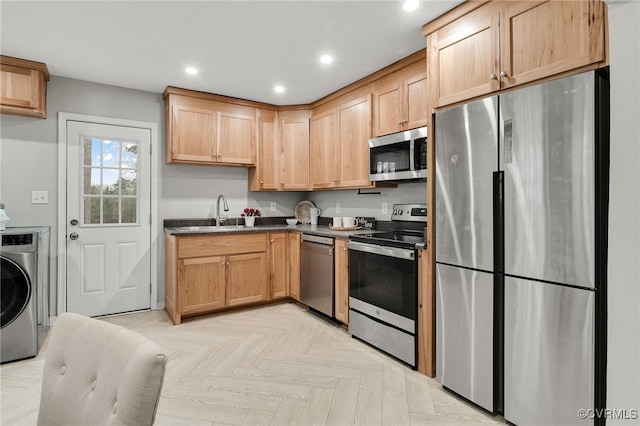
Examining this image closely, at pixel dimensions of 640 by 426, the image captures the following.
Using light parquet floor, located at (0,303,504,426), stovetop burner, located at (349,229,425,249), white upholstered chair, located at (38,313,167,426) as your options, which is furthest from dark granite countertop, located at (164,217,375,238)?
white upholstered chair, located at (38,313,167,426)

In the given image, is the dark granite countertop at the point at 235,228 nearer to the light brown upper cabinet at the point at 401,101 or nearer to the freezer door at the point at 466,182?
the light brown upper cabinet at the point at 401,101

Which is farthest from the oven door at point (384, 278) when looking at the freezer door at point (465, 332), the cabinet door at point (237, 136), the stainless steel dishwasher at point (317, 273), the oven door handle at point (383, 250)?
the cabinet door at point (237, 136)

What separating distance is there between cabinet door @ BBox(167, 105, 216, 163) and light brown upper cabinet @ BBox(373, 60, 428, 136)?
1833 mm

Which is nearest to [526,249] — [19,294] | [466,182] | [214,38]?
[466,182]

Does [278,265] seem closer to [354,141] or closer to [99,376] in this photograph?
[354,141]

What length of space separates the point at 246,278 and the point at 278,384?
1.61 meters

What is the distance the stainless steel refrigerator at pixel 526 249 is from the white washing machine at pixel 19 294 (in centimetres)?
299

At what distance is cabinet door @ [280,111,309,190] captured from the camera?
170 inches

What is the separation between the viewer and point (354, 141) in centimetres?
358

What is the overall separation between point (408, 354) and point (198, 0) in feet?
9.03

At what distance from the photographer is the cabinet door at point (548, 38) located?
1593 mm

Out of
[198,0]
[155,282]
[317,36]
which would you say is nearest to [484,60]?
[317,36]

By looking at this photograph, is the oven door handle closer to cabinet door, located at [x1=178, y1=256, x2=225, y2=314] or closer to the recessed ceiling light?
cabinet door, located at [x1=178, y1=256, x2=225, y2=314]

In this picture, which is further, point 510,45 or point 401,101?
point 401,101
